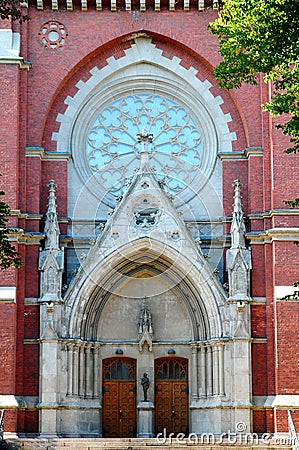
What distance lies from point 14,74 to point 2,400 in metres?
8.68

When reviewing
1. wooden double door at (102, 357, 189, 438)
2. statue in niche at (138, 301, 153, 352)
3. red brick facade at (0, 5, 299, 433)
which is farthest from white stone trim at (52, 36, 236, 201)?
wooden double door at (102, 357, 189, 438)

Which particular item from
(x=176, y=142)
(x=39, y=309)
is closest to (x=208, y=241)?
(x=176, y=142)

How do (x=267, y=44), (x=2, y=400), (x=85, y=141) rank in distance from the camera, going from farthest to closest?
(x=85, y=141) < (x=2, y=400) < (x=267, y=44)

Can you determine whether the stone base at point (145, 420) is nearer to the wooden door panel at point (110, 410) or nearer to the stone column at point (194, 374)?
the wooden door panel at point (110, 410)

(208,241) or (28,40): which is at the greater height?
(28,40)

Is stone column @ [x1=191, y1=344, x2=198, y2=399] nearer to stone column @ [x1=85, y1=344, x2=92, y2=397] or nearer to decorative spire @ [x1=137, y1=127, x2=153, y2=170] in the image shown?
stone column @ [x1=85, y1=344, x2=92, y2=397]

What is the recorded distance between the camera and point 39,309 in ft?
81.0

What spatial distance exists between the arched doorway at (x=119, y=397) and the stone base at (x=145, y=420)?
0.97ft

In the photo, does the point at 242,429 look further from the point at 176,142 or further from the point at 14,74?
the point at 14,74

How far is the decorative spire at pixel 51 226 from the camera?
24781 mm

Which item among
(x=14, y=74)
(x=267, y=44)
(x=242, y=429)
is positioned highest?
(x=14, y=74)

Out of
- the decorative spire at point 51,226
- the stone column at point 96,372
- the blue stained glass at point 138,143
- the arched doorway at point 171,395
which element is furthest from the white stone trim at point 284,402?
the decorative spire at point 51,226

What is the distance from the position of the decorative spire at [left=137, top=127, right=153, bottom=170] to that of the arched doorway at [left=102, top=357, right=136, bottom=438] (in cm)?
542

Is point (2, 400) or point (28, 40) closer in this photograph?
point (2, 400)
